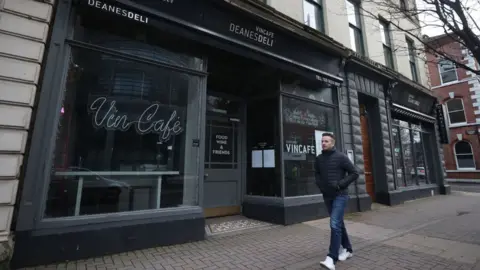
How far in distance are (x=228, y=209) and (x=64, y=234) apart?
3787 millimetres

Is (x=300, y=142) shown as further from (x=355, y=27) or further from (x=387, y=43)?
(x=387, y=43)

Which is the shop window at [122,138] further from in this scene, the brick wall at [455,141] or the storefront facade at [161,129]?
the brick wall at [455,141]

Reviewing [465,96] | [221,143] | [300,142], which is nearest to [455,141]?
[465,96]

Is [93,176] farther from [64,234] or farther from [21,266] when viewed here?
[21,266]

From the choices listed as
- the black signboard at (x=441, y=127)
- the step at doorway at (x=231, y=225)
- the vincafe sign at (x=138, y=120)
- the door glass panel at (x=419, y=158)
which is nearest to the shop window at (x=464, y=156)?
the black signboard at (x=441, y=127)

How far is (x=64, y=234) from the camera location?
3.61 metres

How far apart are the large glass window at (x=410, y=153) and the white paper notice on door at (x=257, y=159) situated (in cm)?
568

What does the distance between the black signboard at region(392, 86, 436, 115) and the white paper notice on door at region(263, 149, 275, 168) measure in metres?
6.67

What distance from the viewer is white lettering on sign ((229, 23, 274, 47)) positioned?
5.53 m

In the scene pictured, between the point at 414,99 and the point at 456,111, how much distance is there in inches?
592

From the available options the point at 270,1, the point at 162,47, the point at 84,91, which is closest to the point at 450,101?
the point at 270,1

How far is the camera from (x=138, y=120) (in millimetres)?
4738

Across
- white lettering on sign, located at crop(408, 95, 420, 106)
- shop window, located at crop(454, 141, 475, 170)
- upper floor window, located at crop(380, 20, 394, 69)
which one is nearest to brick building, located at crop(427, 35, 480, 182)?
shop window, located at crop(454, 141, 475, 170)

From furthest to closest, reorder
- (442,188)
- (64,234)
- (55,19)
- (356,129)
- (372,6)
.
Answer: (442,188) < (372,6) < (356,129) < (55,19) < (64,234)
